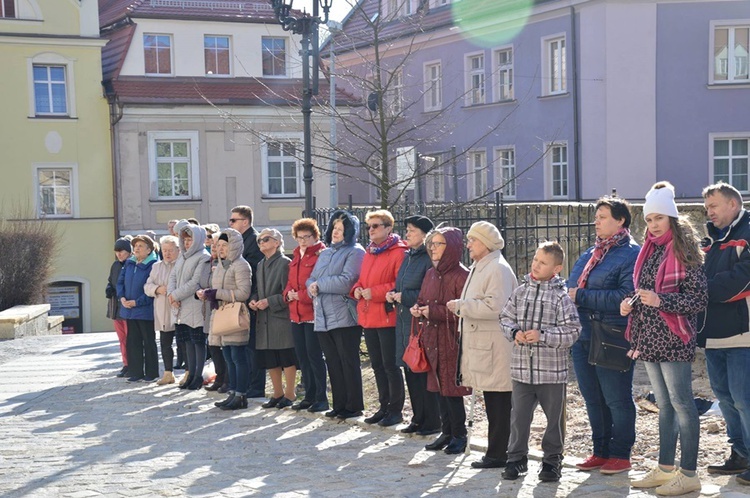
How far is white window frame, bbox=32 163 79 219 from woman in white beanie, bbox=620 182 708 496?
2732 centimetres

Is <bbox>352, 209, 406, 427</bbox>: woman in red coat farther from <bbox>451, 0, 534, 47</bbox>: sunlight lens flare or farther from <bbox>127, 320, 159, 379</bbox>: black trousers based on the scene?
<bbox>451, 0, 534, 47</bbox>: sunlight lens flare

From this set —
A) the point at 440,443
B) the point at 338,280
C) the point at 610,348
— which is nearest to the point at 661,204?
the point at 610,348

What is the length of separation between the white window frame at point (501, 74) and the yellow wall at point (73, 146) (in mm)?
11795

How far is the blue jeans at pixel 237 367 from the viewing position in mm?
11750

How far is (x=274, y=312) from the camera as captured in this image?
11594 millimetres

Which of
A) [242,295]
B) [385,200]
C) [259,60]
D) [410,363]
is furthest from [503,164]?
[410,363]

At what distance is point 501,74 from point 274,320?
24207 mm

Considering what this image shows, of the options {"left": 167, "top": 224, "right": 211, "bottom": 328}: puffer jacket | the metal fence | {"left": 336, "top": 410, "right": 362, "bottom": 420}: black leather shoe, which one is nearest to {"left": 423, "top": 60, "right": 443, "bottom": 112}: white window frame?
the metal fence

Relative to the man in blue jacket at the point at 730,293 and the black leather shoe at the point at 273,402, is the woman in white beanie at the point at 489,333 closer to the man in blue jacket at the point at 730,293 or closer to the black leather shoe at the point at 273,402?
the man in blue jacket at the point at 730,293

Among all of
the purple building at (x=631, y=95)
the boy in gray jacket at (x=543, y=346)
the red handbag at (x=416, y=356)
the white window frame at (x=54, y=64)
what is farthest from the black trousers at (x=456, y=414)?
the white window frame at (x=54, y=64)

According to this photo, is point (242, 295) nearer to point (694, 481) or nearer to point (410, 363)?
point (410, 363)

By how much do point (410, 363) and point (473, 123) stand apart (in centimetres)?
2709

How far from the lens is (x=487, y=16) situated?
3444cm

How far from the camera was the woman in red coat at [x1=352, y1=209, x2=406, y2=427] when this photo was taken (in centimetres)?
1005
